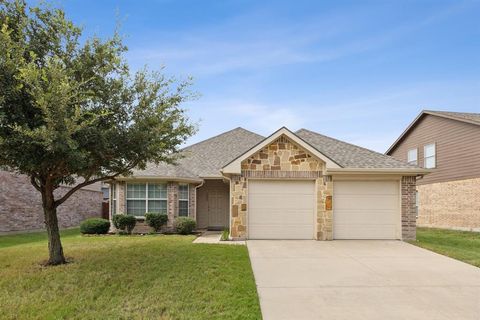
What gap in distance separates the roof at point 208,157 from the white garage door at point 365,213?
6.33m

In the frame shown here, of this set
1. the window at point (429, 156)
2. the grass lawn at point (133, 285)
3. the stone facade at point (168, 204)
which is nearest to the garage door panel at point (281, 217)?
the grass lawn at point (133, 285)

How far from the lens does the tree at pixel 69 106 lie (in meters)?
7.19

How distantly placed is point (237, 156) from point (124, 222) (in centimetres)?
578

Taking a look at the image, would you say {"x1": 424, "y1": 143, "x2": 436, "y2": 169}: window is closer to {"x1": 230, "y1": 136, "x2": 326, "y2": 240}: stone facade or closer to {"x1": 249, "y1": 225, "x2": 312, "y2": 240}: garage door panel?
{"x1": 230, "y1": 136, "x2": 326, "y2": 240}: stone facade

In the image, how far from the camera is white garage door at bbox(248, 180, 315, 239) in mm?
13609

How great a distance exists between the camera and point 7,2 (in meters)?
8.27

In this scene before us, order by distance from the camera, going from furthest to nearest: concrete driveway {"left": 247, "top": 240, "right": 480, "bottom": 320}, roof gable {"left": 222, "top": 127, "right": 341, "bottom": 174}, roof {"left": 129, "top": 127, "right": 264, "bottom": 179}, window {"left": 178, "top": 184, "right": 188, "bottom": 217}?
window {"left": 178, "top": 184, "right": 188, "bottom": 217} → roof {"left": 129, "top": 127, "right": 264, "bottom": 179} → roof gable {"left": 222, "top": 127, "right": 341, "bottom": 174} → concrete driveway {"left": 247, "top": 240, "right": 480, "bottom": 320}

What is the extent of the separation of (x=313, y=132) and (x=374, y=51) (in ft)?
15.7

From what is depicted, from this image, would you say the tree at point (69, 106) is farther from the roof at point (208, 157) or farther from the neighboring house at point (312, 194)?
the roof at point (208, 157)

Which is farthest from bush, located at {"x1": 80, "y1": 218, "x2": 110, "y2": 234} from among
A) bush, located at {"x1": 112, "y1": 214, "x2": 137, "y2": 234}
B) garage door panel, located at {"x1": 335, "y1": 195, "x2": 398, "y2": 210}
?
garage door panel, located at {"x1": 335, "y1": 195, "x2": 398, "y2": 210}

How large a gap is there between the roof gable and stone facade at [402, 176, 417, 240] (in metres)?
2.81

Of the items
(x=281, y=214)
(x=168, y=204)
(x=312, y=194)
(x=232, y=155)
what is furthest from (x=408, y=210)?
(x=168, y=204)

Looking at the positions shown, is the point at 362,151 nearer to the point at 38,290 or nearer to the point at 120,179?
the point at 120,179

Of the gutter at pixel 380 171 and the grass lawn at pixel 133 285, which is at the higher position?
the gutter at pixel 380 171
